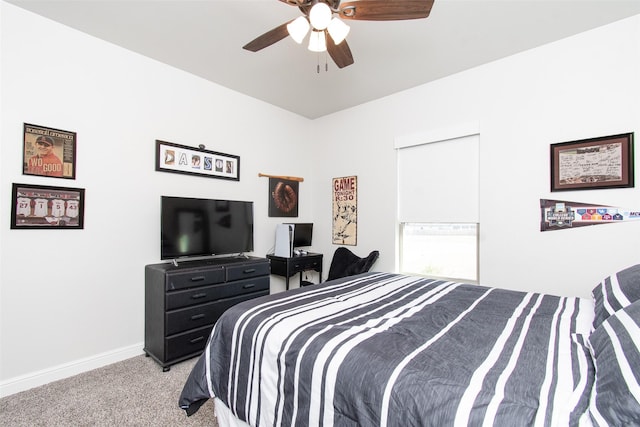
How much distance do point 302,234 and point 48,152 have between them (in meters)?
2.70

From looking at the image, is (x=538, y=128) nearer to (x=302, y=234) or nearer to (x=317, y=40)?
(x=317, y=40)

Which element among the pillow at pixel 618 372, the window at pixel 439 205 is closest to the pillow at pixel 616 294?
the pillow at pixel 618 372

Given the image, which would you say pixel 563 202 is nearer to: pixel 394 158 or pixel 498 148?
pixel 498 148

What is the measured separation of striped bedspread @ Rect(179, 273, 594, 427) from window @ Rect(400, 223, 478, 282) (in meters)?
1.19

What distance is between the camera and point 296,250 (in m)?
3.99

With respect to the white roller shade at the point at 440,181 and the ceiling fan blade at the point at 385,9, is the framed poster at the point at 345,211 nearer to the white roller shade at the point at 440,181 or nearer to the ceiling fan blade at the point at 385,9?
the white roller shade at the point at 440,181

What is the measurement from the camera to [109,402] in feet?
6.42

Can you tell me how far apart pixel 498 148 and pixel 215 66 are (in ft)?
9.35

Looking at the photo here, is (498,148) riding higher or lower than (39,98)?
lower

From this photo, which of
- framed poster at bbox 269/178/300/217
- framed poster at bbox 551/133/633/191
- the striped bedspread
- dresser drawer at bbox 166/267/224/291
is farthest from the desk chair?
framed poster at bbox 551/133/633/191

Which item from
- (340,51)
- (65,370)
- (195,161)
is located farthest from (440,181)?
(65,370)

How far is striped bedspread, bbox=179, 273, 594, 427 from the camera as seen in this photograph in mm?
851

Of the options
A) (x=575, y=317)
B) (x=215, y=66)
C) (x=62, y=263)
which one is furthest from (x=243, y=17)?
(x=575, y=317)

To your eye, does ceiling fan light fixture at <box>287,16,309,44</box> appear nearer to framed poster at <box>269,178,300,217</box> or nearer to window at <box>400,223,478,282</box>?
framed poster at <box>269,178,300,217</box>
